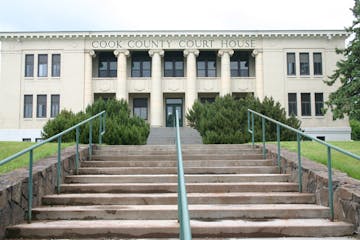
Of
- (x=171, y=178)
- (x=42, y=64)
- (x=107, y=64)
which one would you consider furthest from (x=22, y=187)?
(x=107, y=64)

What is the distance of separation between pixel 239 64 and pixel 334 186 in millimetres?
31679

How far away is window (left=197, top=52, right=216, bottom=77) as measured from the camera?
121 feet

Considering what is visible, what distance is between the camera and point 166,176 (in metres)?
7.89

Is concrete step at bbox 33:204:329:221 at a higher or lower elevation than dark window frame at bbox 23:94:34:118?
lower

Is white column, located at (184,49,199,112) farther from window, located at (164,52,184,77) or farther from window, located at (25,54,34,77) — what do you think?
window, located at (25,54,34,77)

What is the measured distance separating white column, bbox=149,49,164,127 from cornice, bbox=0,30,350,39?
1803mm

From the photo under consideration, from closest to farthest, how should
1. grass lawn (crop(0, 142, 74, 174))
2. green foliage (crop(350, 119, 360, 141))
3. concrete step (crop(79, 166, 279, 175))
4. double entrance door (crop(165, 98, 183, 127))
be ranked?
grass lawn (crop(0, 142, 74, 174))
concrete step (crop(79, 166, 279, 175))
double entrance door (crop(165, 98, 183, 127))
green foliage (crop(350, 119, 360, 141))

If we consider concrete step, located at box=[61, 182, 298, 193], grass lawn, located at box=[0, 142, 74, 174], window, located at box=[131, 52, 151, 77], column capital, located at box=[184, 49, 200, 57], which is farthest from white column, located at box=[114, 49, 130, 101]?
concrete step, located at box=[61, 182, 298, 193]

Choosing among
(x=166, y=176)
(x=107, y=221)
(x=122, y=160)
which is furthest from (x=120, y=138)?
(x=107, y=221)

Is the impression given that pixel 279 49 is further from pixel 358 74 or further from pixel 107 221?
pixel 107 221

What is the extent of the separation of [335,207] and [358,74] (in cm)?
1948

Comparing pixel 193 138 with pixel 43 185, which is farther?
pixel 193 138

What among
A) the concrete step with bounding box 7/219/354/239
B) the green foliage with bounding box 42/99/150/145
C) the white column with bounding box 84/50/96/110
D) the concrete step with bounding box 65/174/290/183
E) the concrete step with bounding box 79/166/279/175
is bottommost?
the concrete step with bounding box 7/219/354/239

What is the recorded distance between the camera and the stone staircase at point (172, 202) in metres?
5.61
